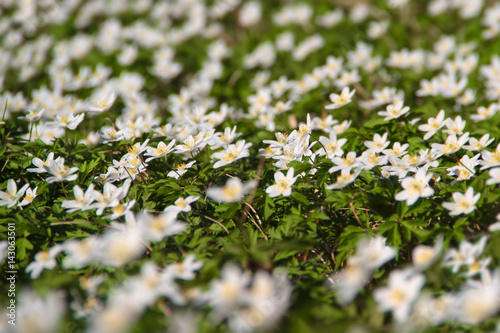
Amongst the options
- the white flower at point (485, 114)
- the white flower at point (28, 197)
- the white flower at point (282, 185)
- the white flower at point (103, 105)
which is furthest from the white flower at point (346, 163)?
the white flower at point (28, 197)

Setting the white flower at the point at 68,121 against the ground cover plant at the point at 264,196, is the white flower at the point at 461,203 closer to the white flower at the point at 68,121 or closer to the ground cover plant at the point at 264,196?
the ground cover plant at the point at 264,196

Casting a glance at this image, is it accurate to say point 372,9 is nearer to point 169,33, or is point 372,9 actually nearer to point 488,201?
point 169,33

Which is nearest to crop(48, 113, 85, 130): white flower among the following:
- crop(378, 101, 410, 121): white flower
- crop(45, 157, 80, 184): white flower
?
crop(45, 157, 80, 184): white flower

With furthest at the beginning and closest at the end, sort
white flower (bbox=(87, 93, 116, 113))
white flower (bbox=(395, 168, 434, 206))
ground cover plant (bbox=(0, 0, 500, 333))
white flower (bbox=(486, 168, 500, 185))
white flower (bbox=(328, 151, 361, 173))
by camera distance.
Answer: white flower (bbox=(87, 93, 116, 113)), white flower (bbox=(328, 151, 361, 173)), white flower (bbox=(395, 168, 434, 206)), white flower (bbox=(486, 168, 500, 185)), ground cover plant (bbox=(0, 0, 500, 333))

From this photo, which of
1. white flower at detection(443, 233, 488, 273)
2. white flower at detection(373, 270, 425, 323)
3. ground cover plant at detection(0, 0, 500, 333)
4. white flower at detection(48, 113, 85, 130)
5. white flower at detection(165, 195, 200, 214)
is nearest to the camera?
white flower at detection(373, 270, 425, 323)

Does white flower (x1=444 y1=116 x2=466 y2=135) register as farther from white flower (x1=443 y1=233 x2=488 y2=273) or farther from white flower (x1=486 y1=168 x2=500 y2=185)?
white flower (x1=443 y1=233 x2=488 y2=273)

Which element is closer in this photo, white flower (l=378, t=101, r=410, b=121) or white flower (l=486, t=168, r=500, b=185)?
white flower (l=486, t=168, r=500, b=185)

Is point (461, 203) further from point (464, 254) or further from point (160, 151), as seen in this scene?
point (160, 151)
